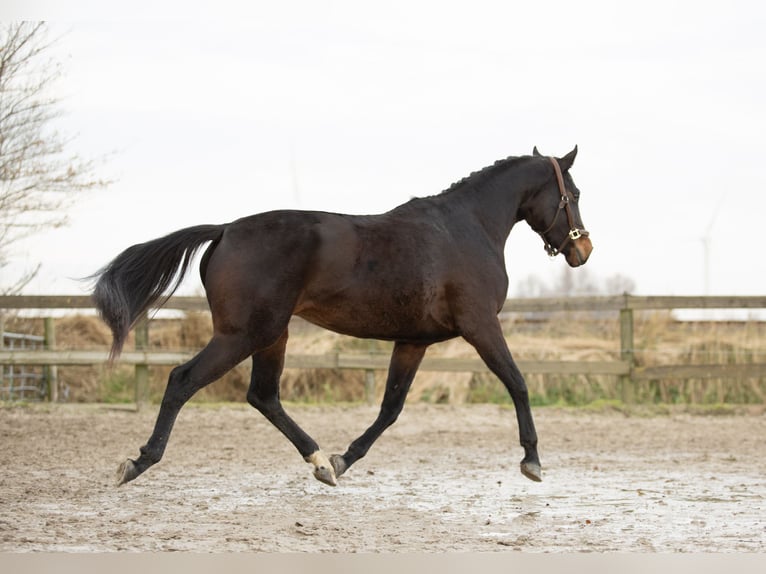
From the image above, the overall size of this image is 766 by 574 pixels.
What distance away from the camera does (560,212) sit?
21.3 ft

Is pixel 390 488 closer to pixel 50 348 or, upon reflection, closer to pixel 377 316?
pixel 377 316

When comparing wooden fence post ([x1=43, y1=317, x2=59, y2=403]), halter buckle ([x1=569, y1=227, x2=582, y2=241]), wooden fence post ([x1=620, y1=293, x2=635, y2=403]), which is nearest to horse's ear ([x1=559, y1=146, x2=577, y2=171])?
halter buckle ([x1=569, y1=227, x2=582, y2=241])

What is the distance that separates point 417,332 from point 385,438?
427 centimetres

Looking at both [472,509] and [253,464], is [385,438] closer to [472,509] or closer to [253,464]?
[253,464]

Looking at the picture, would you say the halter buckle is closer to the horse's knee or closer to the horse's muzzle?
the horse's muzzle

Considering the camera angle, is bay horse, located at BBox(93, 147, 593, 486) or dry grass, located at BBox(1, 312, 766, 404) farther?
dry grass, located at BBox(1, 312, 766, 404)

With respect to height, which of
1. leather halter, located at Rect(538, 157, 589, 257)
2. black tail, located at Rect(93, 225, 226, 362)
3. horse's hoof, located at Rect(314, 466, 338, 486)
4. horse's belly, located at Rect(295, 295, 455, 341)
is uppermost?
leather halter, located at Rect(538, 157, 589, 257)

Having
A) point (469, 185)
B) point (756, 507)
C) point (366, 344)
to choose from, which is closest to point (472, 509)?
point (756, 507)

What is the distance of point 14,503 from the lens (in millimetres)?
5664

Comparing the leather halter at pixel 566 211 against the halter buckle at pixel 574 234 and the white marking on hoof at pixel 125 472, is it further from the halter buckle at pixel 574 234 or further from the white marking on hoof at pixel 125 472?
the white marking on hoof at pixel 125 472

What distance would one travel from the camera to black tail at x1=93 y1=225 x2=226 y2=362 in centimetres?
566

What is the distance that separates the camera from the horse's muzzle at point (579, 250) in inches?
257

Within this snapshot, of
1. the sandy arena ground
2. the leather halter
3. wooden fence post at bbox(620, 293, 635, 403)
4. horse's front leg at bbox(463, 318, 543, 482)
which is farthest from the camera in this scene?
wooden fence post at bbox(620, 293, 635, 403)

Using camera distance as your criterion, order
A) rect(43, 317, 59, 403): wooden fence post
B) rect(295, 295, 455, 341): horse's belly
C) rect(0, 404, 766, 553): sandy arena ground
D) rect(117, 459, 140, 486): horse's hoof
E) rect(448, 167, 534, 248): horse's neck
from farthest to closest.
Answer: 1. rect(43, 317, 59, 403): wooden fence post
2. rect(448, 167, 534, 248): horse's neck
3. rect(295, 295, 455, 341): horse's belly
4. rect(117, 459, 140, 486): horse's hoof
5. rect(0, 404, 766, 553): sandy arena ground
